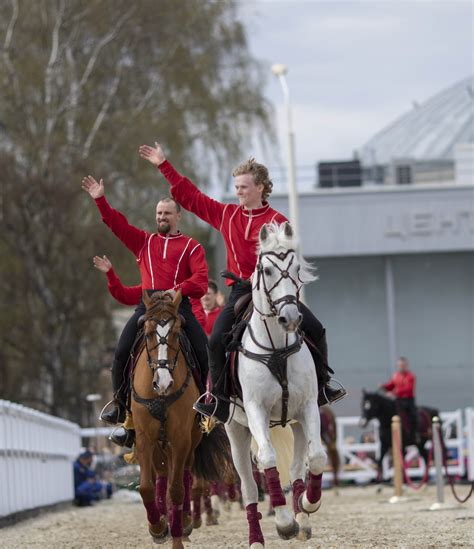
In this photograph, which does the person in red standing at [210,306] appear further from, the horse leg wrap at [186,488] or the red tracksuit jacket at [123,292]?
the horse leg wrap at [186,488]

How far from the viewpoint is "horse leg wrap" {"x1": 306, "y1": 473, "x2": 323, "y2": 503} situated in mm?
11898

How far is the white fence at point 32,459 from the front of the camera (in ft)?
61.8

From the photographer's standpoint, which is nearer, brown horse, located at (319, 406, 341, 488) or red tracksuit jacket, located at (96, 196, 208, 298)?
red tracksuit jacket, located at (96, 196, 208, 298)

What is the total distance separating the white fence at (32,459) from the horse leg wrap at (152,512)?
5.25 meters

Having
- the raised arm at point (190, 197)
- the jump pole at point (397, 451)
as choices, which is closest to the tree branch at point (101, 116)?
the jump pole at point (397, 451)

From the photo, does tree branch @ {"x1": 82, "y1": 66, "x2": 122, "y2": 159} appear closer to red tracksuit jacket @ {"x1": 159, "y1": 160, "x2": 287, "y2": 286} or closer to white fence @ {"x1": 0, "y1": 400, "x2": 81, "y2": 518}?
white fence @ {"x1": 0, "y1": 400, "x2": 81, "y2": 518}

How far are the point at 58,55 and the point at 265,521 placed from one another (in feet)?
87.3

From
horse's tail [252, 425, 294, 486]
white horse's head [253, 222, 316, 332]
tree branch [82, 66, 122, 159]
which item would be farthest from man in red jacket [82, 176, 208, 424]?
tree branch [82, 66, 122, 159]

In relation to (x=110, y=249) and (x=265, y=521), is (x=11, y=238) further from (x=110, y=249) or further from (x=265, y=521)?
(x=265, y=521)

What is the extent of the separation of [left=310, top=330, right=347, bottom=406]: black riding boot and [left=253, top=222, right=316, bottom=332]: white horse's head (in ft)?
3.32

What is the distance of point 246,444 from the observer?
12.5 meters

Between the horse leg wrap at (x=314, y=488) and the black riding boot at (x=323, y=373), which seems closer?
the horse leg wrap at (x=314, y=488)

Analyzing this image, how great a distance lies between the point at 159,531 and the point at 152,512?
0.25m

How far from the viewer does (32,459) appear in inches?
853
